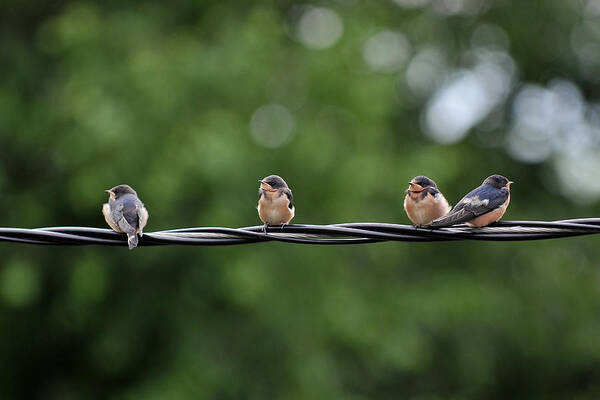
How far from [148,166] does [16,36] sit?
4724 mm

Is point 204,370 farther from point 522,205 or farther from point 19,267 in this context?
point 522,205

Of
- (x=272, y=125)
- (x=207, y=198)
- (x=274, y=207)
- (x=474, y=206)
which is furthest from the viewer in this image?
(x=272, y=125)

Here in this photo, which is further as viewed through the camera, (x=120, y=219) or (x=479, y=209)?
(x=120, y=219)

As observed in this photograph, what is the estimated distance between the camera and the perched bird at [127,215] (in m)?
4.91

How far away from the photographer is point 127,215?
5.09 m

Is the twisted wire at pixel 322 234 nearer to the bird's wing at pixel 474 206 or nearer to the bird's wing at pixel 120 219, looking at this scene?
the bird's wing at pixel 474 206

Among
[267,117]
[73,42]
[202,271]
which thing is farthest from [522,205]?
[73,42]

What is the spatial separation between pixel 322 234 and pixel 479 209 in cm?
103

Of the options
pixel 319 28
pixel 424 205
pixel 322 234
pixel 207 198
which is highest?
pixel 319 28

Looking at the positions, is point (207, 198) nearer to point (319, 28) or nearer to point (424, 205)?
point (319, 28)

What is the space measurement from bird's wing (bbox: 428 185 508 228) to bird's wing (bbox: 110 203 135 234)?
170cm

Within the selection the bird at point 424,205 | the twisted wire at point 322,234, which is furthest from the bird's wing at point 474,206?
the bird at point 424,205

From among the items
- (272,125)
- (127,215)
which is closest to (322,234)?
(127,215)

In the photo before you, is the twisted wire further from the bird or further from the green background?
the green background
